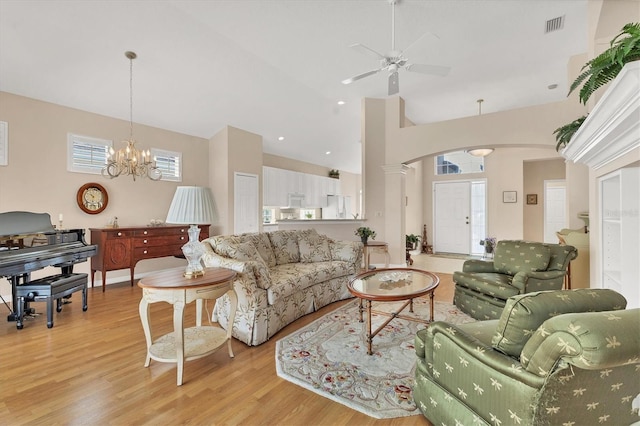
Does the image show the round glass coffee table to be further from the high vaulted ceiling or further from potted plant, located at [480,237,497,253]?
potted plant, located at [480,237,497,253]

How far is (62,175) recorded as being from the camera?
4379 millimetres

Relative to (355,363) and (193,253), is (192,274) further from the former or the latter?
(355,363)

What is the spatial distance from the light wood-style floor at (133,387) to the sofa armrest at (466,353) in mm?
428

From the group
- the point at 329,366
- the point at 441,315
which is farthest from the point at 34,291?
the point at 441,315

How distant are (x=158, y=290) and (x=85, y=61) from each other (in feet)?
11.6

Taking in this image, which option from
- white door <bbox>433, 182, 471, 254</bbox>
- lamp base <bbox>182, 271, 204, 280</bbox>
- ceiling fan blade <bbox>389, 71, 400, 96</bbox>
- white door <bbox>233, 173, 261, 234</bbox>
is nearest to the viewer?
lamp base <bbox>182, 271, 204, 280</bbox>

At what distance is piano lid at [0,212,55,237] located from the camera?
3.06 m

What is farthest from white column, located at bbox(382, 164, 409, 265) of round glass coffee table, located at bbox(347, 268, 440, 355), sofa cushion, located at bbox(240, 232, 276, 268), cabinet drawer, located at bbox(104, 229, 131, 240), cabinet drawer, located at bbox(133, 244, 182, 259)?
cabinet drawer, located at bbox(104, 229, 131, 240)

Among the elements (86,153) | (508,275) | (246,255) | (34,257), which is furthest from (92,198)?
(508,275)

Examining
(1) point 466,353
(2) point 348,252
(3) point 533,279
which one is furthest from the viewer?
(2) point 348,252

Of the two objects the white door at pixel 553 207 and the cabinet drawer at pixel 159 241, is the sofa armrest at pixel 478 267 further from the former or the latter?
the white door at pixel 553 207

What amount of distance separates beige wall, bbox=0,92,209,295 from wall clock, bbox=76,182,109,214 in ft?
0.24

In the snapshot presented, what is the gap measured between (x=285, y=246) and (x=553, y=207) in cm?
745

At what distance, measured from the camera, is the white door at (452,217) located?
25.8ft
